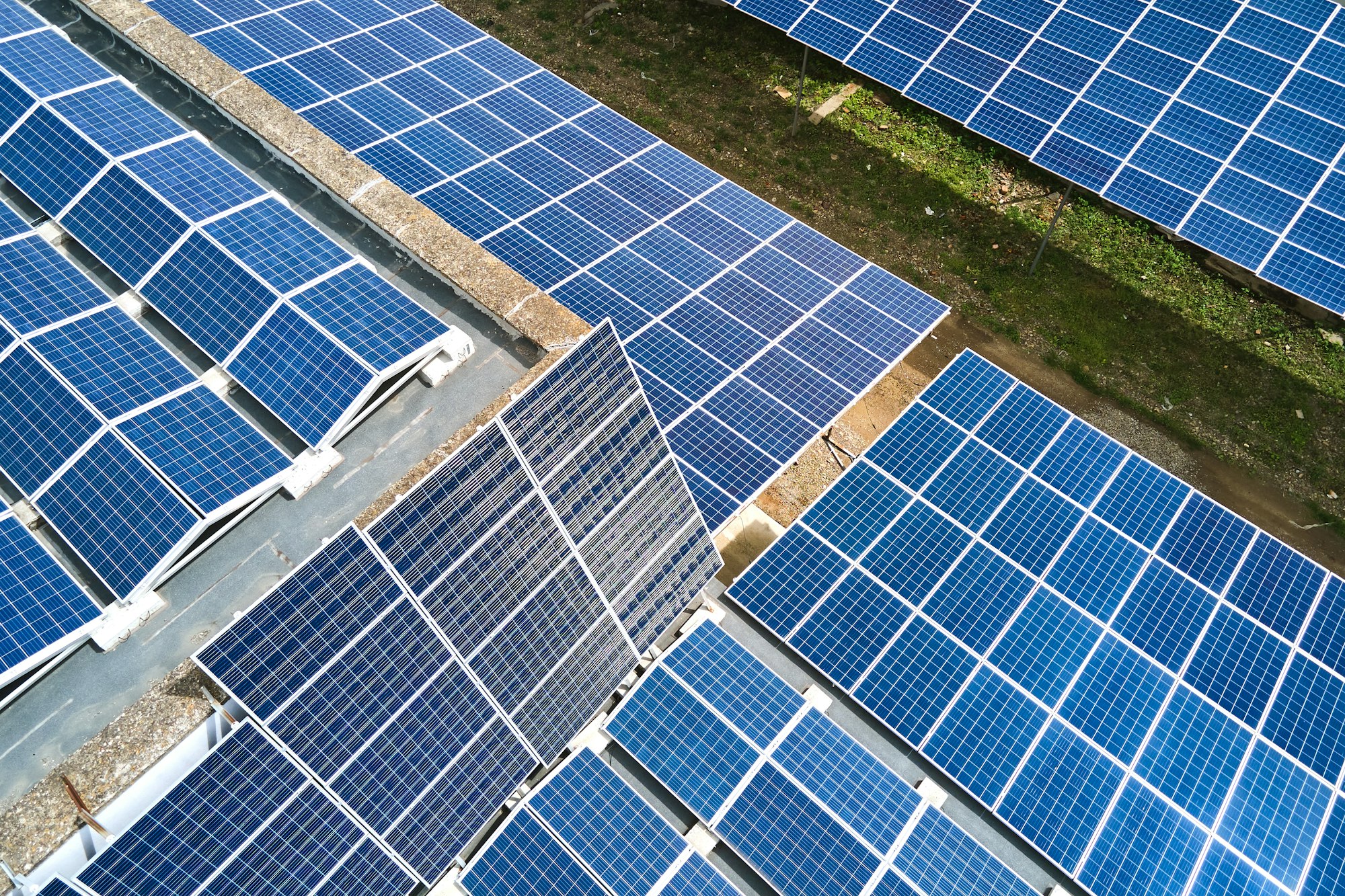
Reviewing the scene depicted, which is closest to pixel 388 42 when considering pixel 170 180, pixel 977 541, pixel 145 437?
pixel 170 180

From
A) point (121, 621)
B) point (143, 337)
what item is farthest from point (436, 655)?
point (143, 337)

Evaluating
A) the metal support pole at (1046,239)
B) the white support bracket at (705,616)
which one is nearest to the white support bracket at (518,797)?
the white support bracket at (705,616)

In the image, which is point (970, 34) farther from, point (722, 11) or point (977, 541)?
point (977, 541)

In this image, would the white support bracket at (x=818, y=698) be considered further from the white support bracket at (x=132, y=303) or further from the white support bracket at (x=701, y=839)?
the white support bracket at (x=132, y=303)

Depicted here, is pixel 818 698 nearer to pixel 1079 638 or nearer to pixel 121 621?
pixel 1079 638

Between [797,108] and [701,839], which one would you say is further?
[797,108]

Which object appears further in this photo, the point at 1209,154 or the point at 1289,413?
the point at 1289,413

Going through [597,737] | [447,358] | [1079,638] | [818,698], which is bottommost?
[1079,638]
